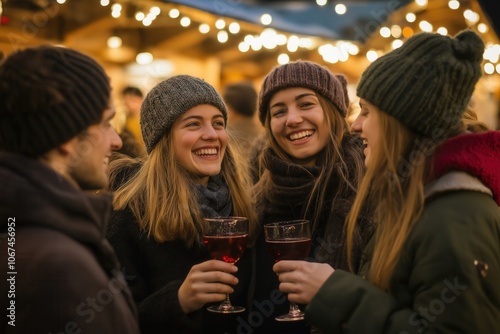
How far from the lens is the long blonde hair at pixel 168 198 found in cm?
250

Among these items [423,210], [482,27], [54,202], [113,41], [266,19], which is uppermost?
[266,19]

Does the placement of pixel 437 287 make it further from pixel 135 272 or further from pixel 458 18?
pixel 458 18

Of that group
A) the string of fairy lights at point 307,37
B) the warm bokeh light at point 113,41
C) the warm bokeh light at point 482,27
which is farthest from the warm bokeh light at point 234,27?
the warm bokeh light at point 482,27

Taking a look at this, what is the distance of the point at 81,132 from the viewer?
173cm

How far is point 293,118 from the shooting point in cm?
279

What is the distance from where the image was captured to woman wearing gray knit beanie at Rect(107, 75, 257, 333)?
244 cm

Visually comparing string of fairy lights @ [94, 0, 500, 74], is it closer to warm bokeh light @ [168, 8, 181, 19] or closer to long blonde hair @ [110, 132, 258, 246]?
warm bokeh light @ [168, 8, 181, 19]

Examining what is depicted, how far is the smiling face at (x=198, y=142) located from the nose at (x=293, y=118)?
0.32 meters

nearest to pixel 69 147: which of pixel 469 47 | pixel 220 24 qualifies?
pixel 469 47

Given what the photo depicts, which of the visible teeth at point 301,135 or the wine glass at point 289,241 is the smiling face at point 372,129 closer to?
the wine glass at point 289,241

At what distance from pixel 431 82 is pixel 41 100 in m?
1.08

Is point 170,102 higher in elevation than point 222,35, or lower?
lower

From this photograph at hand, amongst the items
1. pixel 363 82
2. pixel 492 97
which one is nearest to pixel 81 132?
pixel 363 82

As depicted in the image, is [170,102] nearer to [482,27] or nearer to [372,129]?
[372,129]
